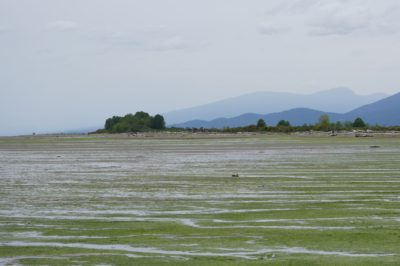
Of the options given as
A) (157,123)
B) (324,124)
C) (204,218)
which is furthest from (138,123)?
(204,218)

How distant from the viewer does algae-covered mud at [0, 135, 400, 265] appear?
15.8m

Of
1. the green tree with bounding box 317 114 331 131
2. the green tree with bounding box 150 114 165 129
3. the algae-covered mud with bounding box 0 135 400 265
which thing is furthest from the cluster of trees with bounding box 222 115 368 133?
the algae-covered mud with bounding box 0 135 400 265

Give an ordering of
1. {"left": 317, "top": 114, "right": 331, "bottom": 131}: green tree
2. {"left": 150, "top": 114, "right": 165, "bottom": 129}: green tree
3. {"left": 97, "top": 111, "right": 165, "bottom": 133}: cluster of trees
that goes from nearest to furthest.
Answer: {"left": 317, "top": 114, "right": 331, "bottom": 131}: green tree < {"left": 97, "top": 111, "right": 165, "bottom": 133}: cluster of trees < {"left": 150, "top": 114, "right": 165, "bottom": 129}: green tree

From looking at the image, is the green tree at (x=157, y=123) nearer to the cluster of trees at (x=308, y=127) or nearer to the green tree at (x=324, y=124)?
the cluster of trees at (x=308, y=127)

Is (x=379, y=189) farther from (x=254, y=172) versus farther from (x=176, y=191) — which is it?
(x=254, y=172)

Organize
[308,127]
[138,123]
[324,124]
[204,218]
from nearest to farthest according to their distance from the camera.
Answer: [204,218], [308,127], [324,124], [138,123]

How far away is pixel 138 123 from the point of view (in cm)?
17600

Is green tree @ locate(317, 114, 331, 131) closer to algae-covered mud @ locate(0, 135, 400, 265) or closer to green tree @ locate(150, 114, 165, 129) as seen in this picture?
green tree @ locate(150, 114, 165, 129)

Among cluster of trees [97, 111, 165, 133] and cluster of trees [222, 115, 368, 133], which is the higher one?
cluster of trees [97, 111, 165, 133]

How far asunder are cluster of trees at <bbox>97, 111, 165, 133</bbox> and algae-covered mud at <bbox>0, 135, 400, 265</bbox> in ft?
436

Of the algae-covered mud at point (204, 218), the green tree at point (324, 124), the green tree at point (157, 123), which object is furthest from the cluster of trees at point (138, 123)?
the algae-covered mud at point (204, 218)

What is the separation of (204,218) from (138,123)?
15520cm

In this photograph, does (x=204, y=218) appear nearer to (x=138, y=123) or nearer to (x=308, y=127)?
(x=308, y=127)

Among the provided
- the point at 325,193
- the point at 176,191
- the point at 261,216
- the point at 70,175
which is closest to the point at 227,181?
the point at 176,191
